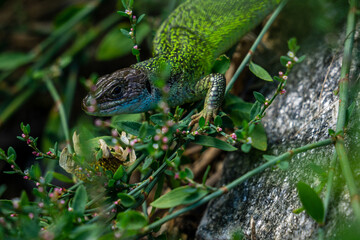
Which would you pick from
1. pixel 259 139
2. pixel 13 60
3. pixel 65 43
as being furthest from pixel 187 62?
pixel 13 60

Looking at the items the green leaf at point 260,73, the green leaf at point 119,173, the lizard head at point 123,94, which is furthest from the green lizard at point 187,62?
the green leaf at point 119,173

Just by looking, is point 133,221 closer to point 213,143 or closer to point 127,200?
point 127,200

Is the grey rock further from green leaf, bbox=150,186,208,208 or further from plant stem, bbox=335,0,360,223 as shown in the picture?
green leaf, bbox=150,186,208,208

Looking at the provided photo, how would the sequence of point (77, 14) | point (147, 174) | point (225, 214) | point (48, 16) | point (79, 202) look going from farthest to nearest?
point (48, 16) → point (77, 14) → point (225, 214) → point (147, 174) → point (79, 202)

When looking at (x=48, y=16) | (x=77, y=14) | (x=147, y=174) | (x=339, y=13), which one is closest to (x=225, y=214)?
(x=147, y=174)

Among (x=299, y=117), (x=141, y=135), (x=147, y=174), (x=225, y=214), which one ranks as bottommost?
(x=225, y=214)

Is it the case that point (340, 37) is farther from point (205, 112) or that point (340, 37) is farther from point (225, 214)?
point (225, 214)

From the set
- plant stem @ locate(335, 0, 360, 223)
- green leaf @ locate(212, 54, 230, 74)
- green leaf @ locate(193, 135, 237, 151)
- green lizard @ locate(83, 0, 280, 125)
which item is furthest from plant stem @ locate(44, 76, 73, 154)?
plant stem @ locate(335, 0, 360, 223)
